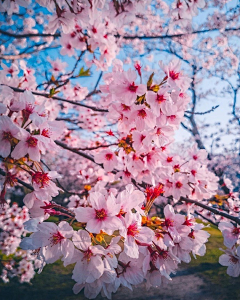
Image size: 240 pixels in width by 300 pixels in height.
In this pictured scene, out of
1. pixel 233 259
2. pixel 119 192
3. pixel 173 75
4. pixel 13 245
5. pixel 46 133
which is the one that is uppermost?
pixel 173 75

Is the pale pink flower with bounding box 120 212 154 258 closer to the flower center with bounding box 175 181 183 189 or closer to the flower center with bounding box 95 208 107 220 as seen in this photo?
the flower center with bounding box 95 208 107 220

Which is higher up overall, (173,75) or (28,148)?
(173,75)

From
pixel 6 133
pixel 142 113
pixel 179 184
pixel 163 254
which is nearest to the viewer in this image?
pixel 6 133

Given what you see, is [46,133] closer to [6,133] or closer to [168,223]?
[6,133]

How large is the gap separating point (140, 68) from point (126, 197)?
1015 mm

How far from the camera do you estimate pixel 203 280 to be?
7441 millimetres

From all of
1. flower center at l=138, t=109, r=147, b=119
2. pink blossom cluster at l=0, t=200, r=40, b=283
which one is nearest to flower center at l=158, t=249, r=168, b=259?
flower center at l=138, t=109, r=147, b=119

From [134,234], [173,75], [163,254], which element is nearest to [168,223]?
[163,254]

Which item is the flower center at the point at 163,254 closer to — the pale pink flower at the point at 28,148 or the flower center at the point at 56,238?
the flower center at the point at 56,238

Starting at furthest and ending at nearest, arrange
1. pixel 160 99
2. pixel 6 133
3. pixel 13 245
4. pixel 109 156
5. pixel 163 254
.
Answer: pixel 13 245 < pixel 109 156 < pixel 160 99 < pixel 163 254 < pixel 6 133

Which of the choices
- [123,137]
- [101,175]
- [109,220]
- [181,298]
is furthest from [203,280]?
[109,220]

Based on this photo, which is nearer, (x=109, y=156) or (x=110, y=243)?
(x=110, y=243)

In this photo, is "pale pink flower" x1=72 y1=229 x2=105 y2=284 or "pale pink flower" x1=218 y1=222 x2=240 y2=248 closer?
"pale pink flower" x1=72 y1=229 x2=105 y2=284

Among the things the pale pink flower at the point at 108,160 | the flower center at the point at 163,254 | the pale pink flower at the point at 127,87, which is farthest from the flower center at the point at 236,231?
the pale pink flower at the point at 127,87
